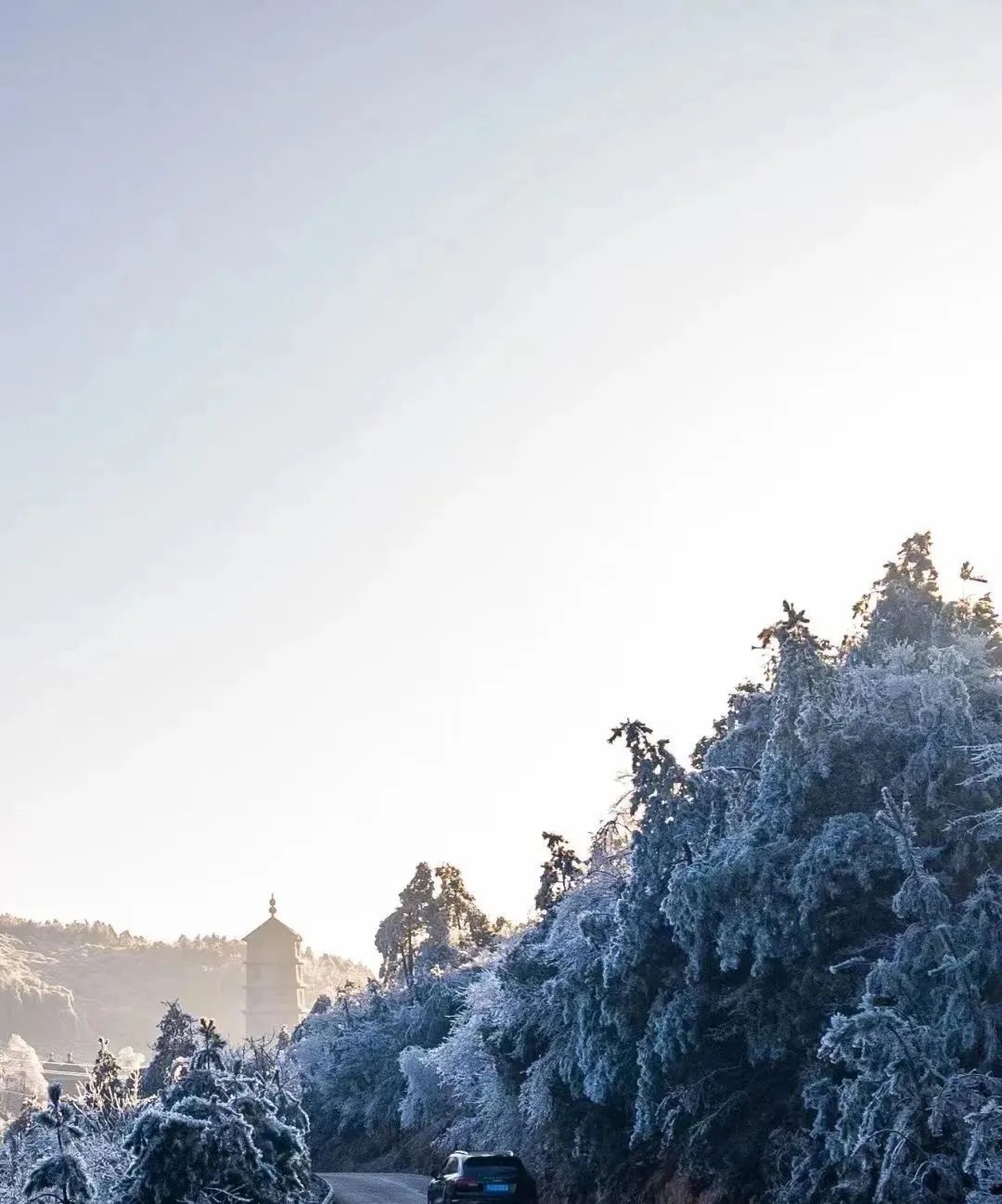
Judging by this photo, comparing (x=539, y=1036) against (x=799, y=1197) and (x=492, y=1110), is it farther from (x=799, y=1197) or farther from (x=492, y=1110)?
(x=799, y=1197)

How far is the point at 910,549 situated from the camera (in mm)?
30062

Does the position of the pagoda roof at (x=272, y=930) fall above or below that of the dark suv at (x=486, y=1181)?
above

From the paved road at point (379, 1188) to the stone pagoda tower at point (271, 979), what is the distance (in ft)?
327

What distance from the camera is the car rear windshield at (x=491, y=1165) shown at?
23562 millimetres

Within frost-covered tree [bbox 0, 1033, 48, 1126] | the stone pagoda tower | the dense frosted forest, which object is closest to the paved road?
the dense frosted forest

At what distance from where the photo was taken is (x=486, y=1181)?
23375 mm

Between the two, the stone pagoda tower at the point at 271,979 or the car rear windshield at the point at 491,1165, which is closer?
the car rear windshield at the point at 491,1165

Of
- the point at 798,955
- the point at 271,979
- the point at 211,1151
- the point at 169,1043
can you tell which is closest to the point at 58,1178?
the point at 211,1151

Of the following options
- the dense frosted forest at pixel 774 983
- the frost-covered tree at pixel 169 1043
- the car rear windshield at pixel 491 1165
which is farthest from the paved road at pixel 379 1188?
the frost-covered tree at pixel 169 1043

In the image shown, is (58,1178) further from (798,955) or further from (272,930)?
(272,930)

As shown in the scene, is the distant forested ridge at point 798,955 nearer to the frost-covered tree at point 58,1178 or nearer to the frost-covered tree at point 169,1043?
the frost-covered tree at point 58,1178

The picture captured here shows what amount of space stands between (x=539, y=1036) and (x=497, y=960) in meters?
4.42

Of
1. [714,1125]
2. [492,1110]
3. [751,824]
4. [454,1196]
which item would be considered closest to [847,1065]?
[714,1125]

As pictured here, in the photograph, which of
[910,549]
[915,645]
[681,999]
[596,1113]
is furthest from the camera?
[910,549]
